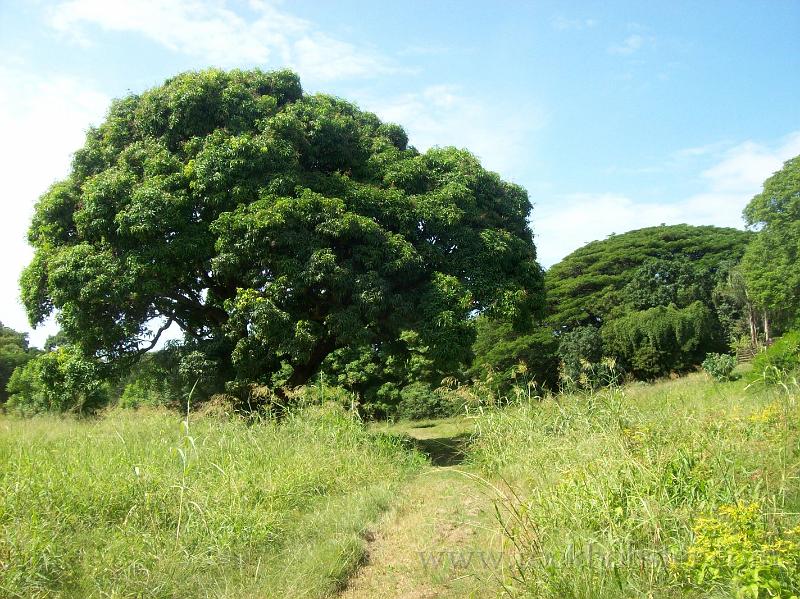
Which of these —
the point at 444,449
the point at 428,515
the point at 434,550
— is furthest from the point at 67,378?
the point at 434,550

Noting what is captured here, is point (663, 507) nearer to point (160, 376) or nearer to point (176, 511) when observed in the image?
point (176, 511)

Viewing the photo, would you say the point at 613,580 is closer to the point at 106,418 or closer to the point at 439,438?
the point at 106,418

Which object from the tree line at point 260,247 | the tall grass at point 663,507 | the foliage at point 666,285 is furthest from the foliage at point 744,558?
the foliage at point 666,285

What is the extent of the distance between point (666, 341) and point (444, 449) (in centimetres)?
1781

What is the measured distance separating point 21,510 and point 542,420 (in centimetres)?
596

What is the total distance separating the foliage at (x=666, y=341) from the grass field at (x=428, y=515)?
2041 cm

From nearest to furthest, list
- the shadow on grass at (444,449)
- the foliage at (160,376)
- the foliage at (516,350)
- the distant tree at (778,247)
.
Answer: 1. the shadow on grass at (444,449)
2. the foliage at (160,376)
3. the distant tree at (778,247)
4. the foliage at (516,350)

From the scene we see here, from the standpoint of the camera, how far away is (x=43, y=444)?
259 inches

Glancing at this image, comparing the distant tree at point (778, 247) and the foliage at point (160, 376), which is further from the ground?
the distant tree at point (778, 247)

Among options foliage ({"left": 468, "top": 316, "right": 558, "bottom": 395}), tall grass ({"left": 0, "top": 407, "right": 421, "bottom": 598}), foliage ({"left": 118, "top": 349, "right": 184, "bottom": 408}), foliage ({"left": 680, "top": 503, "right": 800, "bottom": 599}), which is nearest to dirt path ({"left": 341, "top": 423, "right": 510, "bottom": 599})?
tall grass ({"left": 0, "top": 407, "right": 421, "bottom": 598})

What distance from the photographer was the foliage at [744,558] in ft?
9.95

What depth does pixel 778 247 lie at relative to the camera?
25875mm

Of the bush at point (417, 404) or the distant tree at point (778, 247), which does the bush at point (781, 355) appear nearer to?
the bush at point (417, 404)

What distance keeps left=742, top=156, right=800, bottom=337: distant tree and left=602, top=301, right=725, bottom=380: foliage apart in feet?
8.42
